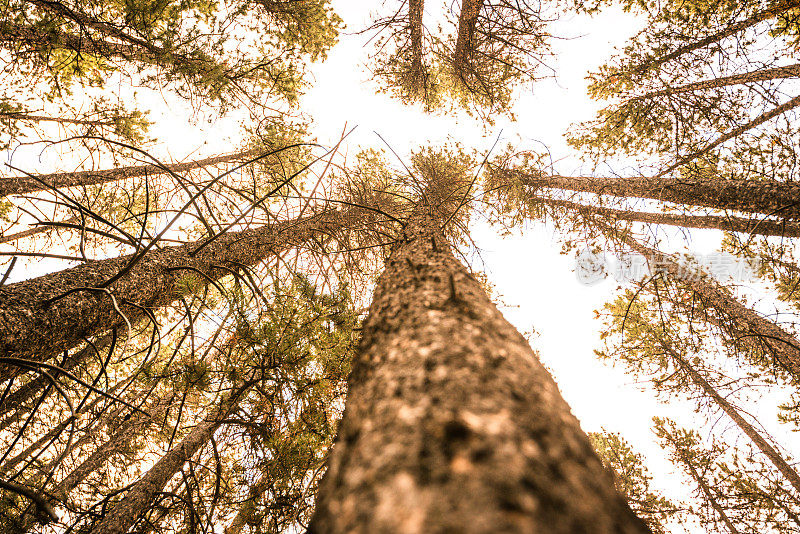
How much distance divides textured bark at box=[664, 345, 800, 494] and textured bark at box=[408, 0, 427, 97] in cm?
799

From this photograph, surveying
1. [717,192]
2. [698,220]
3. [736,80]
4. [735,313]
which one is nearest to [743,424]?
[735,313]

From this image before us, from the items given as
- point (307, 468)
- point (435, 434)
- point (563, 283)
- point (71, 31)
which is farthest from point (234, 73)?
point (563, 283)

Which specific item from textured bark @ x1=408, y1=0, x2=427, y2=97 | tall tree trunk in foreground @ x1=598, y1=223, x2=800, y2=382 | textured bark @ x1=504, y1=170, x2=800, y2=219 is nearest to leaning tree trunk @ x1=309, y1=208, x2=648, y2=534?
textured bark @ x1=504, y1=170, x2=800, y2=219

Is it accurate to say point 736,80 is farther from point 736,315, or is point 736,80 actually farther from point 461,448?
point 461,448

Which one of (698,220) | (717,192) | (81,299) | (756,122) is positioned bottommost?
(81,299)

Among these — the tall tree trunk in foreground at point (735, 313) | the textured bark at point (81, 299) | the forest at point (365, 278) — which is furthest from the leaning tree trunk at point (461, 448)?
the tall tree trunk in foreground at point (735, 313)

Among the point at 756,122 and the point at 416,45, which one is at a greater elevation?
the point at 416,45

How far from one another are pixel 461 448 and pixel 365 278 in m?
4.97

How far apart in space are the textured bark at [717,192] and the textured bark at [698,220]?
0.26m

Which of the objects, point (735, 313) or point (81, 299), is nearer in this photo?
point (81, 299)

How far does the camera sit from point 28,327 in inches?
67.6

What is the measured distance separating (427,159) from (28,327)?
6676mm

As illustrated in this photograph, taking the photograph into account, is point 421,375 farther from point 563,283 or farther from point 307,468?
A: point 563,283

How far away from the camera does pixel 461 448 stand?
2.10 feet
